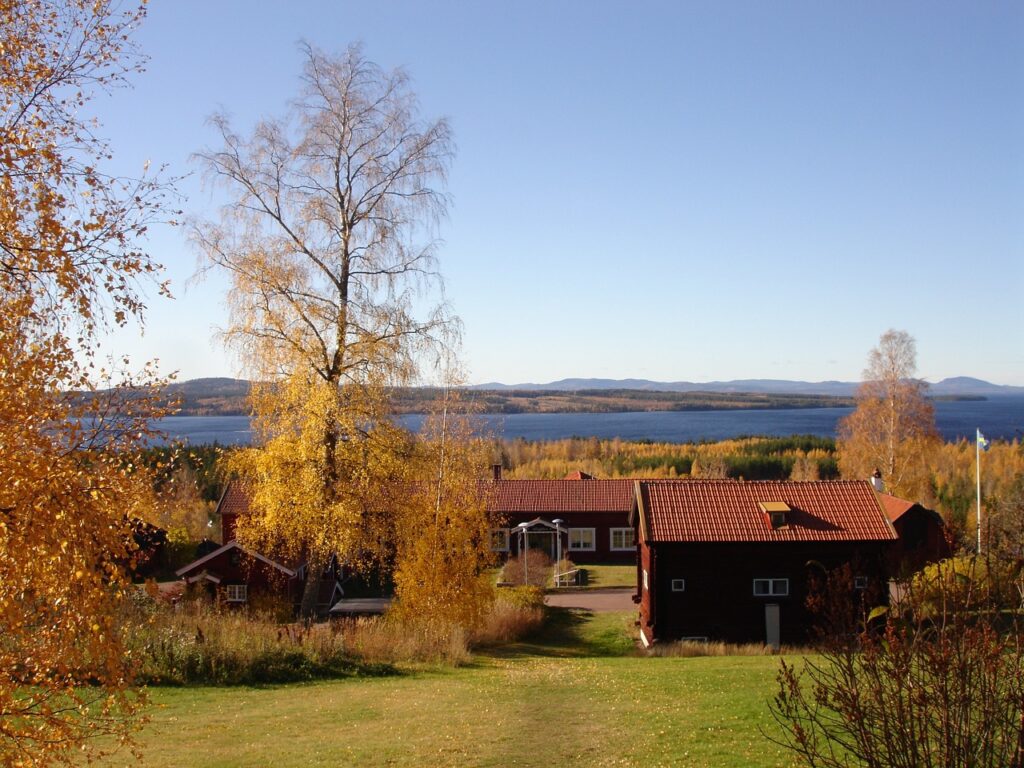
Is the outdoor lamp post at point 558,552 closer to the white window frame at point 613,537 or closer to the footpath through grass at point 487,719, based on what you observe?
the white window frame at point 613,537

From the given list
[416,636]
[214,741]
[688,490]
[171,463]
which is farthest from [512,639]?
[171,463]

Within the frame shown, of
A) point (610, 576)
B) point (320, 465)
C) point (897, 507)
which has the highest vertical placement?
point (320, 465)

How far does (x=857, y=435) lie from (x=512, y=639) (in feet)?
90.0

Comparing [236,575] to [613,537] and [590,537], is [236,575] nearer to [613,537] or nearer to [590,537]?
[590,537]

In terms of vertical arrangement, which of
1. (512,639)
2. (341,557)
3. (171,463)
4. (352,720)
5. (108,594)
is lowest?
(512,639)

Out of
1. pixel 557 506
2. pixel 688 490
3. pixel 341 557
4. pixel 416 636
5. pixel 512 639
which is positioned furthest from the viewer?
pixel 557 506

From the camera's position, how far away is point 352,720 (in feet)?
46.0

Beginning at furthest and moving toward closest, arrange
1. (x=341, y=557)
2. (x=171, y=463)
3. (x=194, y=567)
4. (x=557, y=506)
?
(x=557, y=506)
(x=194, y=567)
(x=341, y=557)
(x=171, y=463)

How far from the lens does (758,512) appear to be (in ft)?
86.6

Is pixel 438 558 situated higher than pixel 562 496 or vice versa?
pixel 438 558

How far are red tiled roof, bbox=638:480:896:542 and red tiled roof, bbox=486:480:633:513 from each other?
1763 cm

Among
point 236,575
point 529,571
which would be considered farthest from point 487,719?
point 529,571

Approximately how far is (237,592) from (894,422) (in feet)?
107

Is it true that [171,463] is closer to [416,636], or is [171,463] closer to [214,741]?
[214,741]
